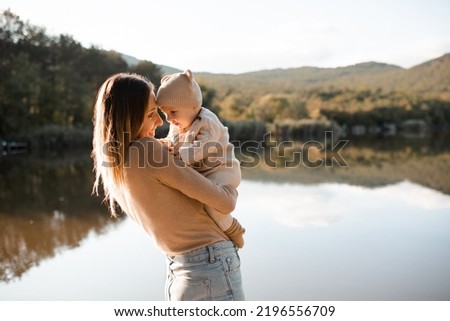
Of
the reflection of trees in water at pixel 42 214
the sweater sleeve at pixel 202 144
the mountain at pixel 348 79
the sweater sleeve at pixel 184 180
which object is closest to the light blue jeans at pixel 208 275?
the sweater sleeve at pixel 184 180

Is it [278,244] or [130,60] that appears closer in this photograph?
[278,244]

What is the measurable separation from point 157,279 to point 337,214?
246cm

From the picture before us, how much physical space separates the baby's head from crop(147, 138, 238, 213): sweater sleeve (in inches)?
6.5

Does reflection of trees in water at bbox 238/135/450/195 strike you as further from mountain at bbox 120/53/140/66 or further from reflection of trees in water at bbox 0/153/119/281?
mountain at bbox 120/53/140/66

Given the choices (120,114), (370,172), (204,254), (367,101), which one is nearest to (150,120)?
(120,114)

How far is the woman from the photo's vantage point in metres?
1.17

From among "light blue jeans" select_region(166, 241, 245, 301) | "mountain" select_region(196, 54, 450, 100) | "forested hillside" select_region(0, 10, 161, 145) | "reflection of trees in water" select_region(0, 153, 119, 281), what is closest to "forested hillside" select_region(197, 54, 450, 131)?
"mountain" select_region(196, 54, 450, 100)

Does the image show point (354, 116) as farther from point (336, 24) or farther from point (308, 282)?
point (308, 282)

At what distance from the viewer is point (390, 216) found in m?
5.20

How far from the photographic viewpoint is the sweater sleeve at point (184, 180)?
1.16m

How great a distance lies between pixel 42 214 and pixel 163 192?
4.56m

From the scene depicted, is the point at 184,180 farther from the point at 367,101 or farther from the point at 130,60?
the point at 367,101

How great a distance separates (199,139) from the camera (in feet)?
4.33
